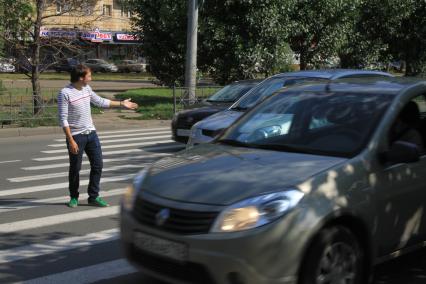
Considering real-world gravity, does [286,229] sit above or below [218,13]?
below

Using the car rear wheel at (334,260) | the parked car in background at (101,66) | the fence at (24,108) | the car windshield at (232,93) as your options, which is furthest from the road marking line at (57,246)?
the parked car in background at (101,66)

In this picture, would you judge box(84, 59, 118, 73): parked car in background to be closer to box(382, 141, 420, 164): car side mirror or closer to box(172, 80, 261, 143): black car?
box(172, 80, 261, 143): black car

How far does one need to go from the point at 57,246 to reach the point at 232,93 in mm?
7410

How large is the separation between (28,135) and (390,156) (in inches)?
530

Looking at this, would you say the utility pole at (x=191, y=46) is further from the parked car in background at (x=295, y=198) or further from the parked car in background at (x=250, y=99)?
the parked car in background at (x=295, y=198)

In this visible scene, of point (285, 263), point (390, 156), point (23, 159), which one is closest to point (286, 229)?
point (285, 263)

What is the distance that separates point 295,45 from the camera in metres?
26.3

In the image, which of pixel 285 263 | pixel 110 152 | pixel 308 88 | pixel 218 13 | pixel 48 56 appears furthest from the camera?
pixel 218 13

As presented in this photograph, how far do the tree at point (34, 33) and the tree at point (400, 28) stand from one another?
1437cm

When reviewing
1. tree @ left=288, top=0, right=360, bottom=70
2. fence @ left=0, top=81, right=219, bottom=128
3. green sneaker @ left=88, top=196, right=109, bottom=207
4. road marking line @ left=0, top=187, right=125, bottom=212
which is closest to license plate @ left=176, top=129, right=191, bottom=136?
road marking line @ left=0, top=187, right=125, bottom=212

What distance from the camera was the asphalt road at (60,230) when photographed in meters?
5.20

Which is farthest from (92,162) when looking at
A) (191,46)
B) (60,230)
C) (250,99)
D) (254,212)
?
(191,46)

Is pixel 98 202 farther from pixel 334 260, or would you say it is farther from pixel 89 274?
pixel 334 260

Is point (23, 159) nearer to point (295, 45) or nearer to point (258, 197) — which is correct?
point (258, 197)
